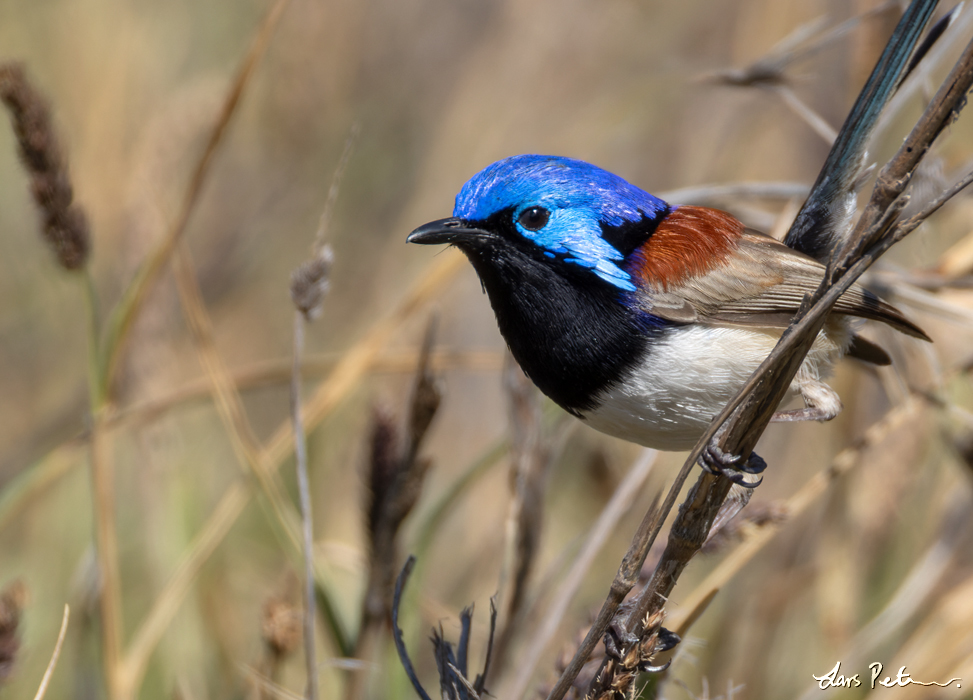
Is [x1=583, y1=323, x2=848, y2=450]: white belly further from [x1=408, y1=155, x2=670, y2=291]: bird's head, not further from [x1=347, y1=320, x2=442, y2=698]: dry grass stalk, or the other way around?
[x1=347, y1=320, x2=442, y2=698]: dry grass stalk

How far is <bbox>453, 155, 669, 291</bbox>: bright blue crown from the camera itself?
2.02m

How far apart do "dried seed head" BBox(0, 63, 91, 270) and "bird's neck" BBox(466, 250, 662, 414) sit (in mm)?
934

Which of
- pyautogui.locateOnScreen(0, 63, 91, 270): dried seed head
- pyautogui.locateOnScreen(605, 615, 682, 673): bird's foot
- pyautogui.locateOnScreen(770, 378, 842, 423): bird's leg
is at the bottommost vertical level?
pyautogui.locateOnScreen(605, 615, 682, 673): bird's foot

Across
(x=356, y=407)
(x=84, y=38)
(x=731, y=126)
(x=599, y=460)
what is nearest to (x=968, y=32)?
(x=731, y=126)

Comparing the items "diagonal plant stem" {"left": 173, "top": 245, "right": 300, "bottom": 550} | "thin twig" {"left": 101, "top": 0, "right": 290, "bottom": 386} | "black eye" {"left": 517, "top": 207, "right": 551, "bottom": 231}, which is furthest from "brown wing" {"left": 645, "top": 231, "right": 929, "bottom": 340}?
"thin twig" {"left": 101, "top": 0, "right": 290, "bottom": 386}

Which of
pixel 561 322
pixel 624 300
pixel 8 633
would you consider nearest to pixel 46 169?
pixel 8 633

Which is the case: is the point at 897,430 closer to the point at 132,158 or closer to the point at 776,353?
the point at 776,353

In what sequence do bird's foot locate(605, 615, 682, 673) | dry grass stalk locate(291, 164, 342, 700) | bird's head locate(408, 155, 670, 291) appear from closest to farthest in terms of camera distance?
bird's foot locate(605, 615, 682, 673), dry grass stalk locate(291, 164, 342, 700), bird's head locate(408, 155, 670, 291)

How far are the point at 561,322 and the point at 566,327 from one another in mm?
17

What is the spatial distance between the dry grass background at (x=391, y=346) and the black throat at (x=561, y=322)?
0.47 m

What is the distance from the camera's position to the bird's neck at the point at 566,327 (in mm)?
1925

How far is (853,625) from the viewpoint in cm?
317

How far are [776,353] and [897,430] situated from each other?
6.77 ft

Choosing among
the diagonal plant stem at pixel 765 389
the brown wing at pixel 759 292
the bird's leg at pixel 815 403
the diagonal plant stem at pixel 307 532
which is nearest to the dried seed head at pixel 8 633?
the diagonal plant stem at pixel 307 532
